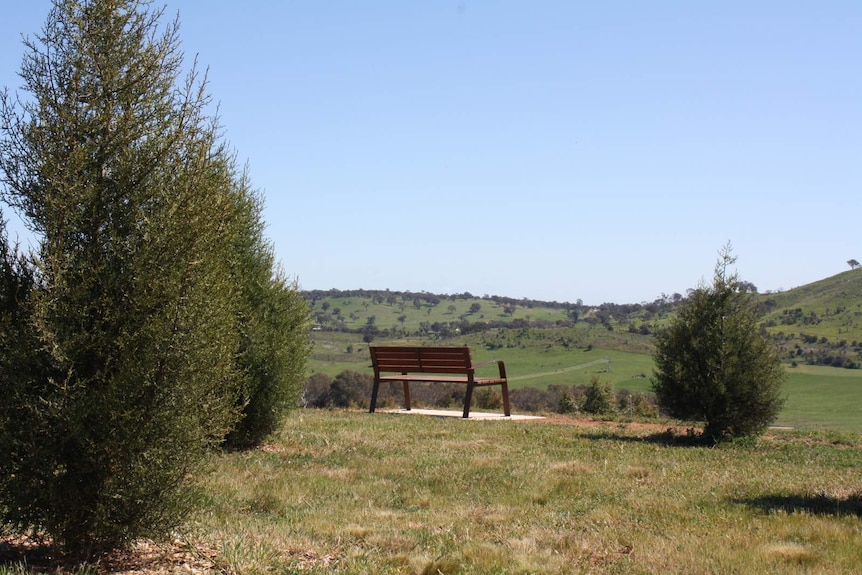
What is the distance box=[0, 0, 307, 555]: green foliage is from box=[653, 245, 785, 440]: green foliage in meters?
10.5

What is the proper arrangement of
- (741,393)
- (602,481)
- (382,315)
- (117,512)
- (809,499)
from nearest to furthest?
(117,512)
(809,499)
(602,481)
(741,393)
(382,315)

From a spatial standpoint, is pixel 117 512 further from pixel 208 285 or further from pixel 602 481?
pixel 602 481

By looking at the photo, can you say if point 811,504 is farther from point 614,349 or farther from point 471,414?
point 614,349

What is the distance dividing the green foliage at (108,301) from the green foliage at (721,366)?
34.6 ft

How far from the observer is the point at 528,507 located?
28.2 feet

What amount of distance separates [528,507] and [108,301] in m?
5.01

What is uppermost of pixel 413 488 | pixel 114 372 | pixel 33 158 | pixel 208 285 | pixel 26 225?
pixel 33 158

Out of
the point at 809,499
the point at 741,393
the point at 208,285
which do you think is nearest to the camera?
the point at 208,285

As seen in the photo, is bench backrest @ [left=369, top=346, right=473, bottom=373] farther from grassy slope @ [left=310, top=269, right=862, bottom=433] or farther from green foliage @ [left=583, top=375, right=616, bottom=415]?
grassy slope @ [left=310, top=269, right=862, bottom=433]

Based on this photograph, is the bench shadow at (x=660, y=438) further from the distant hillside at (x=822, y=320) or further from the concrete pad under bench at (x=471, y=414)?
the distant hillside at (x=822, y=320)

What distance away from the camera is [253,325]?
11.8 m

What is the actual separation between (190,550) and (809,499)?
675 centimetres

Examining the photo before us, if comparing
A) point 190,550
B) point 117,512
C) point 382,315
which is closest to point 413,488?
point 190,550

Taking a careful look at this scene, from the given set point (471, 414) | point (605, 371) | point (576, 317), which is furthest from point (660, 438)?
point (576, 317)
